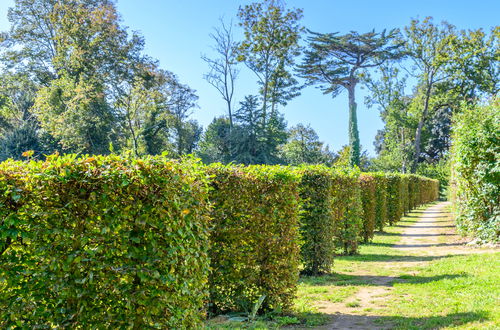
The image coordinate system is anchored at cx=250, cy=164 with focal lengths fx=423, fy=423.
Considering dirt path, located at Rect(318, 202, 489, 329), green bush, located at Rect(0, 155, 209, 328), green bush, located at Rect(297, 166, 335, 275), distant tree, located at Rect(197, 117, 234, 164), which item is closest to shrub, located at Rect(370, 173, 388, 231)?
dirt path, located at Rect(318, 202, 489, 329)

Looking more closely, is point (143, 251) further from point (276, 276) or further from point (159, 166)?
point (276, 276)

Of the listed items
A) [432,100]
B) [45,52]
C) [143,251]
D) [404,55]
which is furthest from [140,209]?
[432,100]

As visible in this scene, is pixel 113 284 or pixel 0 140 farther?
pixel 0 140

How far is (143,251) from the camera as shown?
3.36m

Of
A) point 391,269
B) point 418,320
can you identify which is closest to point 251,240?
point 418,320

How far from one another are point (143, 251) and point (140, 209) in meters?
0.33

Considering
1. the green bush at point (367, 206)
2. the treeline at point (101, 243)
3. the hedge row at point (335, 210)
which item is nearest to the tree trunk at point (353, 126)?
the hedge row at point (335, 210)

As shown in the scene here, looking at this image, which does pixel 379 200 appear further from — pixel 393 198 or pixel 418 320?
pixel 418 320

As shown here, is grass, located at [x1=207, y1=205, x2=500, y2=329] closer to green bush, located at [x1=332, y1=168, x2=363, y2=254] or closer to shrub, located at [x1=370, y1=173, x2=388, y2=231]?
green bush, located at [x1=332, y1=168, x2=363, y2=254]

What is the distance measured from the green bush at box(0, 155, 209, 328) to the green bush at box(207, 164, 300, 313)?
92.1 inches

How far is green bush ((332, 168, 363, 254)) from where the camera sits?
11383 mm

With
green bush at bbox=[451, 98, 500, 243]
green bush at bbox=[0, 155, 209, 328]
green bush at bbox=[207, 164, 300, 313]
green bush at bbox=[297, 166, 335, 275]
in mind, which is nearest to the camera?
green bush at bbox=[0, 155, 209, 328]

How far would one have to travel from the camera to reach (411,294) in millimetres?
7352

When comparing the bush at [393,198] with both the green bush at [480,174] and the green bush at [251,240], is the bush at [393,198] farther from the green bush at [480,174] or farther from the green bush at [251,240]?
the green bush at [251,240]
